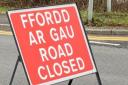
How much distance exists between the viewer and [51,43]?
5875mm

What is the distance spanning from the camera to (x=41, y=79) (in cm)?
568

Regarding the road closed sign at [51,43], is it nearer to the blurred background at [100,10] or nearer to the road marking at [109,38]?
the road marking at [109,38]

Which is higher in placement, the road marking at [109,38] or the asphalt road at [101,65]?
the asphalt road at [101,65]

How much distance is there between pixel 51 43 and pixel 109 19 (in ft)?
32.5

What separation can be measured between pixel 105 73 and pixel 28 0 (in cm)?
1142

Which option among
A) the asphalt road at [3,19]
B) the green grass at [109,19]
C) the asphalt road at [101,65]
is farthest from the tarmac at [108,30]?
the asphalt road at [3,19]

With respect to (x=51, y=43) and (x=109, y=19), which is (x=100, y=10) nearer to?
(x=109, y=19)

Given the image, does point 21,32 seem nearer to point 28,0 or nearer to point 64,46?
point 64,46

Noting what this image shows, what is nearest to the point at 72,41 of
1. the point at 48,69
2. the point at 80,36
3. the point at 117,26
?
the point at 80,36

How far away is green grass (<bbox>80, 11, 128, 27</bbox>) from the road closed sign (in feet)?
29.0

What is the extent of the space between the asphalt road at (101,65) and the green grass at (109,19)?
3.04 metres

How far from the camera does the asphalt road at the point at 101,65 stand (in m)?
8.00

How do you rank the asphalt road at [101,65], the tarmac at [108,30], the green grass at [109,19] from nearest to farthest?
1. the asphalt road at [101,65]
2. the tarmac at [108,30]
3. the green grass at [109,19]

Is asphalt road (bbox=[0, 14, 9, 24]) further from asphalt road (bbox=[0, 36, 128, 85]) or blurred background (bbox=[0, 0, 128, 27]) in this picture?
asphalt road (bbox=[0, 36, 128, 85])
